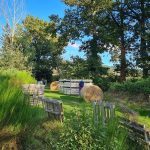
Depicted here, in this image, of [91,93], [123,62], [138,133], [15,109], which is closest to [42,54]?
[123,62]

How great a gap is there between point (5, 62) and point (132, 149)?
28.1 meters

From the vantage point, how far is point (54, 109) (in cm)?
987

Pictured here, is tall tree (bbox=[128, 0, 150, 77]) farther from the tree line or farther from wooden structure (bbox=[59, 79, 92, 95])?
wooden structure (bbox=[59, 79, 92, 95])

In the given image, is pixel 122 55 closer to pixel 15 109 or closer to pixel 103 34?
pixel 103 34

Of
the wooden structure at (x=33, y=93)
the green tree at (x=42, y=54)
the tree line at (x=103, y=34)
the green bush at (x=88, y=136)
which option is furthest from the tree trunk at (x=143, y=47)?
the green bush at (x=88, y=136)

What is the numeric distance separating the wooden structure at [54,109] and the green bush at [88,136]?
360 cm

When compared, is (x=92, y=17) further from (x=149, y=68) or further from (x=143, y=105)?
(x=143, y=105)

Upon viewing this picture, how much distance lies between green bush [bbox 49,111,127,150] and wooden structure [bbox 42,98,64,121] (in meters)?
3.60

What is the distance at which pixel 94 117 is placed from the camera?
19.3 ft

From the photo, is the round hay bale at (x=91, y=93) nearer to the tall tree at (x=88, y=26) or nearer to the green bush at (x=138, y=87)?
the green bush at (x=138, y=87)

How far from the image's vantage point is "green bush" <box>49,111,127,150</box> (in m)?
5.41

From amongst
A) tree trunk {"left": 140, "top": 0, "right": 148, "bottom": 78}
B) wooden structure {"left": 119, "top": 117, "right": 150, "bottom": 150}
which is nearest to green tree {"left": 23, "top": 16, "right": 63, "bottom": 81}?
tree trunk {"left": 140, "top": 0, "right": 148, "bottom": 78}

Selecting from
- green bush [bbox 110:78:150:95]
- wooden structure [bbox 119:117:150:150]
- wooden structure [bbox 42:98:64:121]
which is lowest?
wooden structure [bbox 119:117:150:150]

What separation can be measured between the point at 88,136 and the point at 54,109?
4.43m
